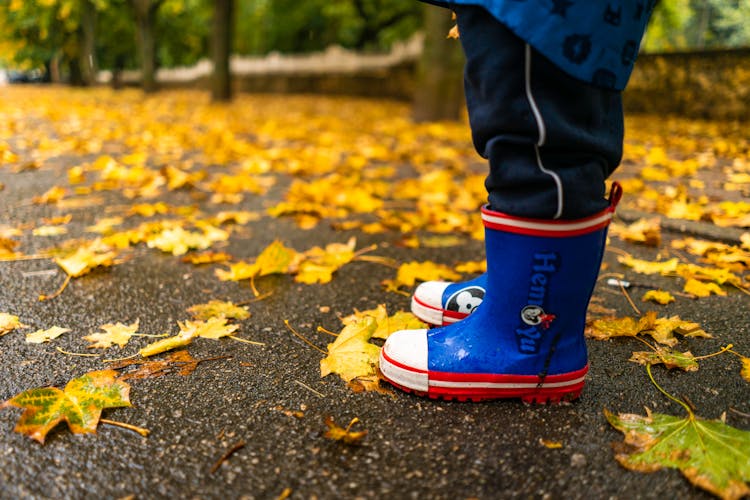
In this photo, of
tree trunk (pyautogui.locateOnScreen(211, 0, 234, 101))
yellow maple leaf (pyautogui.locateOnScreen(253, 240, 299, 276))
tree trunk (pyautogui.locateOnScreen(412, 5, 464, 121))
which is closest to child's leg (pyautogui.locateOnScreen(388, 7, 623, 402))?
yellow maple leaf (pyautogui.locateOnScreen(253, 240, 299, 276))

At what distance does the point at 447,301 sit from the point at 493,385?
1.14ft

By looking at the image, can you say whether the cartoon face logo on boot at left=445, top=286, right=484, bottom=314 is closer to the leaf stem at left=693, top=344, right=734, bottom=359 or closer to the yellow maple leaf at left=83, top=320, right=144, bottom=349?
the leaf stem at left=693, top=344, right=734, bottom=359

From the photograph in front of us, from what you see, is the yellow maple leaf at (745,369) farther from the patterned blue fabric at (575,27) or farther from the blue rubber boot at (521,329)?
the patterned blue fabric at (575,27)

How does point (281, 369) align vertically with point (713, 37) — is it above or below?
below

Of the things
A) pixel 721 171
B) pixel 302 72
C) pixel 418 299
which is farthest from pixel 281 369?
pixel 302 72

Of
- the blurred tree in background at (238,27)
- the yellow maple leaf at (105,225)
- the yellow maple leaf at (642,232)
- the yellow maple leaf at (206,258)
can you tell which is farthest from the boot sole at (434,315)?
the blurred tree in background at (238,27)

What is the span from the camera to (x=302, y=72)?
47.6 feet

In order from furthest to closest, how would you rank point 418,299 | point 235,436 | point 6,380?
1. point 418,299
2. point 6,380
3. point 235,436

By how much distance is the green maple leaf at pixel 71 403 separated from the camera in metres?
0.97

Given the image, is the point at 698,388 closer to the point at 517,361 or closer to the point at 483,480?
the point at 517,361

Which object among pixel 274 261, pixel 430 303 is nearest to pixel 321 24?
pixel 274 261

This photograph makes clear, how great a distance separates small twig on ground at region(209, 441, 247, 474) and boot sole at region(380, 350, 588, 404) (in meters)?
0.34

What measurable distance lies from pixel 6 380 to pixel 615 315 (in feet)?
4.81

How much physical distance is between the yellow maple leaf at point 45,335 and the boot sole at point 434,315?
882 mm
